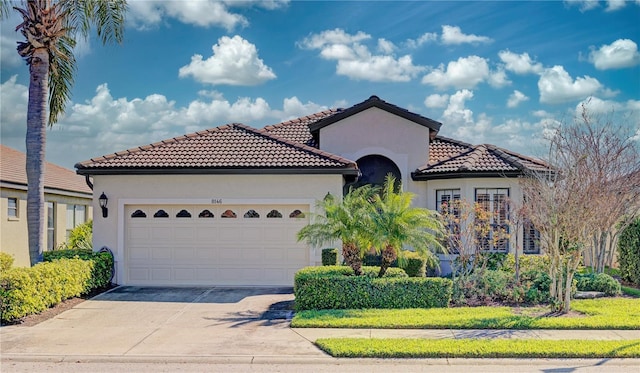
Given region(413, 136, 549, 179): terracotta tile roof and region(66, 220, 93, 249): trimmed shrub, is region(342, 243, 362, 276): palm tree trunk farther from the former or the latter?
region(66, 220, 93, 249): trimmed shrub

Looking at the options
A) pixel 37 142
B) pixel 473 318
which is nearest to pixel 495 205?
pixel 473 318

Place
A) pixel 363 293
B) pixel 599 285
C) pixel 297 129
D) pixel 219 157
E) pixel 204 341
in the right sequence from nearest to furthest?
1. pixel 204 341
2. pixel 363 293
3. pixel 599 285
4. pixel 219 157
5. pixel 297 129

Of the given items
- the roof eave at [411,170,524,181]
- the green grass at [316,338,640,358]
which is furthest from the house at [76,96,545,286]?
the green grass at [316,338,640,358]

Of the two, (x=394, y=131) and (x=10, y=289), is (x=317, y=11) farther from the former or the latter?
(x=10, y=289)

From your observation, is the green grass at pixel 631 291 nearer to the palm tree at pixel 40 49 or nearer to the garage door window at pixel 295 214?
the garage door window at pixel 295 214

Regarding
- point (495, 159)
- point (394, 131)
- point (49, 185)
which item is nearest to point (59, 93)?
point (49, 185)

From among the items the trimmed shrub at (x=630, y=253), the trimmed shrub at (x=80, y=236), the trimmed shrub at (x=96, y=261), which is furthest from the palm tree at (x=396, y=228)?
the trimmed shrub at (x=80, y=236)

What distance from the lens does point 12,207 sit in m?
20.4

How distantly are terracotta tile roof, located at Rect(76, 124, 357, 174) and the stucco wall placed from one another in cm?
292

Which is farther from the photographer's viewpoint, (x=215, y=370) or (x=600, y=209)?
(x=600, y=209)

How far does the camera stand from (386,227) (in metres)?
12.5

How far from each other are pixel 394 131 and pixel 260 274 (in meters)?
7.00

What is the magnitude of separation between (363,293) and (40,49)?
1027 centimetres

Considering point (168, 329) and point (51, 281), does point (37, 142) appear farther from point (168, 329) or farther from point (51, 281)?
point (168, 329)
